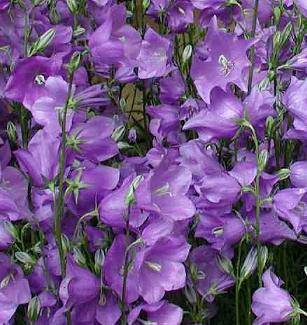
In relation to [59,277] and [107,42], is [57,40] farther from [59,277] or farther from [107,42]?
[59,277]

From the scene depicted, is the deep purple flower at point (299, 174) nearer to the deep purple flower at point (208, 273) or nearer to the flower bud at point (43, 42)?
the deep purple flower at point (208, 273)

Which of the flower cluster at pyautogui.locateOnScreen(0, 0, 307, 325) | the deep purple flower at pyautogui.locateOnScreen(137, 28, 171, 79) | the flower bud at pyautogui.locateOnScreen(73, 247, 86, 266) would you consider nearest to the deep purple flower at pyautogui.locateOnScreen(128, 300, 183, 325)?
the flower cluster at pyautogui.locateOnScreen(0, 0, 307, 325)

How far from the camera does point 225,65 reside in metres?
1.63

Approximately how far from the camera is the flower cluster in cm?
139

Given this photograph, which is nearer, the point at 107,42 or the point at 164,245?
the point at 164,245

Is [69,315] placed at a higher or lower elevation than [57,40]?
lower

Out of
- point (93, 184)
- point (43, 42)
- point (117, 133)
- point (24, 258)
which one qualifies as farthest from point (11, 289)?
point (43, 42)

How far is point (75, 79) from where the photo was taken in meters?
1.73

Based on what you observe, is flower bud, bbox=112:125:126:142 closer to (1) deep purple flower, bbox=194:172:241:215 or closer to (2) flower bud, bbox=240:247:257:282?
(1) deep purple flower, bbox=194:172:241:215

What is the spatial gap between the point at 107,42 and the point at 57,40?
94 mm

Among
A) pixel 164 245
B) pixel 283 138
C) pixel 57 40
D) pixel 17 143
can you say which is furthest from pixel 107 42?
pixel 164 245

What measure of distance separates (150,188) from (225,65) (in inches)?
12.5

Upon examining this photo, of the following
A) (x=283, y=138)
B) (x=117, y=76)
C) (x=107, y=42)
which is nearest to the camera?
(x=283, y=138)

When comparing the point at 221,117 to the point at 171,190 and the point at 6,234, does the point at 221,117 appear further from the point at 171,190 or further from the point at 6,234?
the point at 6,234
